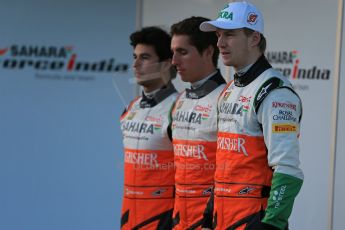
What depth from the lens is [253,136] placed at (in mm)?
3021

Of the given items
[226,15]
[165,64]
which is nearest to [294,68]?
[165,64]

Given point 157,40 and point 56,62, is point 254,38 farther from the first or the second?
point 56,62

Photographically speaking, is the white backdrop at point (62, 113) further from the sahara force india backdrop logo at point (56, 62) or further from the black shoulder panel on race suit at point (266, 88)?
the black shoulder panel on race suit at point (266, 88)

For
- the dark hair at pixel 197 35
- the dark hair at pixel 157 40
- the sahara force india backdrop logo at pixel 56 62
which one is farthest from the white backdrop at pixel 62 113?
the dark hair at pixel 197 35

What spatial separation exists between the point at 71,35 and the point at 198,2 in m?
1.25

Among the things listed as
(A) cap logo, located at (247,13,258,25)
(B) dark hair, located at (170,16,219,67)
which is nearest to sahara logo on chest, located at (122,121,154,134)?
(B) dark hair, located at (170,16,219,67)

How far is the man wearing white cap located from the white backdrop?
3059mm

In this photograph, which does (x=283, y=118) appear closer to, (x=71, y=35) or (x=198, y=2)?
(x=198, y=2)

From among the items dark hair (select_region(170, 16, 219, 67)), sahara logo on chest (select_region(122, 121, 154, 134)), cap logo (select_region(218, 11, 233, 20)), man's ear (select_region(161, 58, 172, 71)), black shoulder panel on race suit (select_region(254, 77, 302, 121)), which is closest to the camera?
black shoulder panel on race suit (select_region(254, 77, 302, 121))

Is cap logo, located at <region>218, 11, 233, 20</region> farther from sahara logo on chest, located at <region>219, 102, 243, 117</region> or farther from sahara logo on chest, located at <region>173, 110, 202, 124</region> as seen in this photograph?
sahara logo on chest, located at <region>173, 110, 202, 124</region>

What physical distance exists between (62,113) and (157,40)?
2.28m

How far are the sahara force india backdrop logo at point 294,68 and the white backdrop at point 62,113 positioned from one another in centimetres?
160

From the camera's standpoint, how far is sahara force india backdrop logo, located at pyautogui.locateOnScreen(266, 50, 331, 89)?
4.69 m

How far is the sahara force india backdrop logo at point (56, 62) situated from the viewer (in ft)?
20.6
